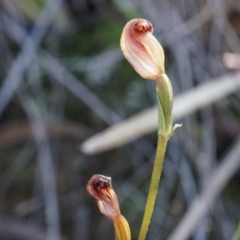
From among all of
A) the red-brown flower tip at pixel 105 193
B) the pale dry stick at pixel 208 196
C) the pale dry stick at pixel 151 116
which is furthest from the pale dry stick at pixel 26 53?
the red-brown flower tip at pixel 105 193

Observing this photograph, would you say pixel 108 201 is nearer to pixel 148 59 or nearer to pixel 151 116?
pixel 148 59

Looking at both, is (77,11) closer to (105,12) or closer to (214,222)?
(105,12)

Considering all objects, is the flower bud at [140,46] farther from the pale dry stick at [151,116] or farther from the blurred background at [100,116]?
the blurred background at [100,116]

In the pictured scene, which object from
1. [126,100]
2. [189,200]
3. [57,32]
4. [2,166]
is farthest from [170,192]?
[57,32]

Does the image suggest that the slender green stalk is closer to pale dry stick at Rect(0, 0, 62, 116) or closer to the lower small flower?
the lower small flower

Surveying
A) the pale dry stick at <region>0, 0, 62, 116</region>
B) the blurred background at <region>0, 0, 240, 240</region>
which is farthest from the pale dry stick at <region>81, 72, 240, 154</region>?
the pale dry stick at <region>0, 0, 62, 116</region>

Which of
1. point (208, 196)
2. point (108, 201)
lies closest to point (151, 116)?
point (208, 196)
